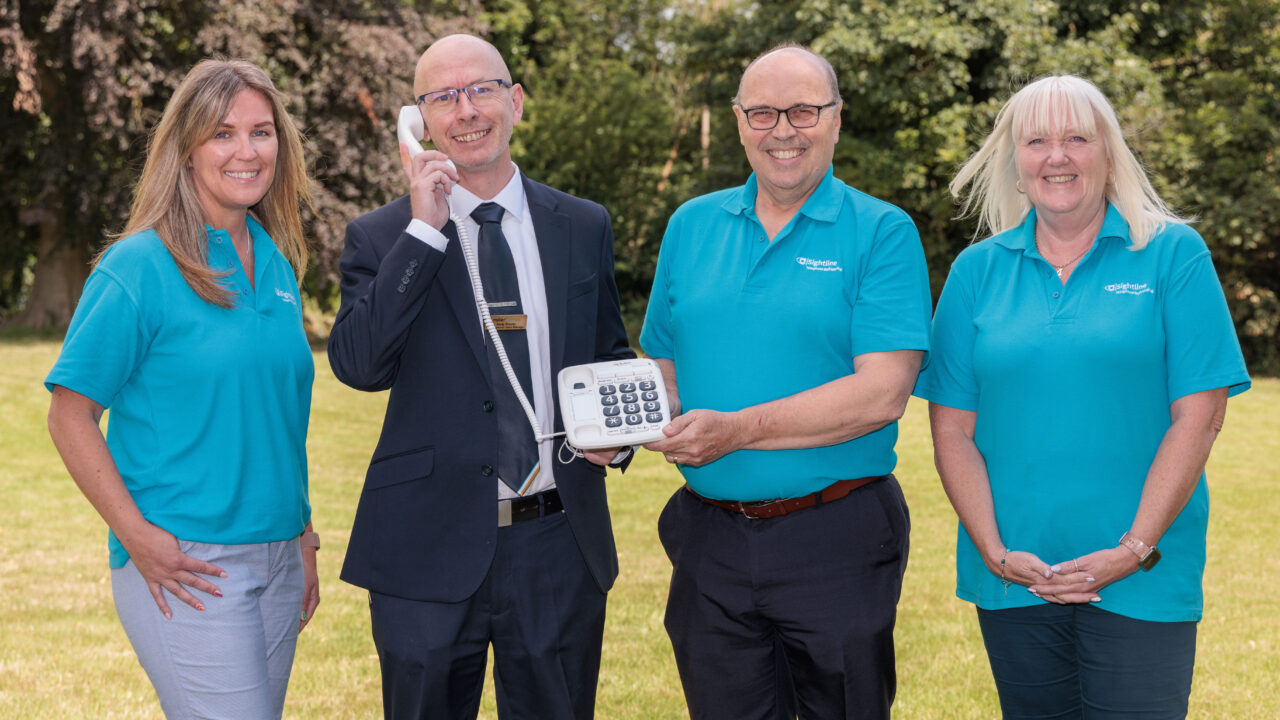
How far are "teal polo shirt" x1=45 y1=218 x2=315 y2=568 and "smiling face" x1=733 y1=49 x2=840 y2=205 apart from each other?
146cm

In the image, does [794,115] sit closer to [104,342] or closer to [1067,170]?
[1067,170]

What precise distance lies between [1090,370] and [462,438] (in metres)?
1.68

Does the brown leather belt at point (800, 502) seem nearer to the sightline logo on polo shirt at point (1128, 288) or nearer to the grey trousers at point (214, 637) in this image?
the sightline logo on polo shirt at point (1128, 288)

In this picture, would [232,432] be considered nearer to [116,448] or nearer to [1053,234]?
[116,448]

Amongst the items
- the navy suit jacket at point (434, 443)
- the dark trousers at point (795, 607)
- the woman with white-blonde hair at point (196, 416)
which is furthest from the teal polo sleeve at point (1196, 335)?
the woman with white-blonde hair at point (196, 416)

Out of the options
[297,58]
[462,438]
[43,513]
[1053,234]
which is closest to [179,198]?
[462,438]

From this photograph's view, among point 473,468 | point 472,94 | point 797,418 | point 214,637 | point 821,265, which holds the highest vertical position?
point 472,94

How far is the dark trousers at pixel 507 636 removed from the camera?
3.19 meters

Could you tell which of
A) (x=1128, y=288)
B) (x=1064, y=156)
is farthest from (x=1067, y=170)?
(x=1128, y=288)

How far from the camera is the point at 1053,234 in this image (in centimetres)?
319

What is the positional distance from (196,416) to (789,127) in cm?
177

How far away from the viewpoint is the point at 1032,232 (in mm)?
3232

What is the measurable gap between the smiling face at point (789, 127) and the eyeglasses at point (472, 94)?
69cm

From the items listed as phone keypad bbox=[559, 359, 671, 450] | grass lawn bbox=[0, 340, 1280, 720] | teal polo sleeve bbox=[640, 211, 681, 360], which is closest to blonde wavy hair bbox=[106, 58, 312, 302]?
phone keypad bbox=[559, 359, 671, 450]
